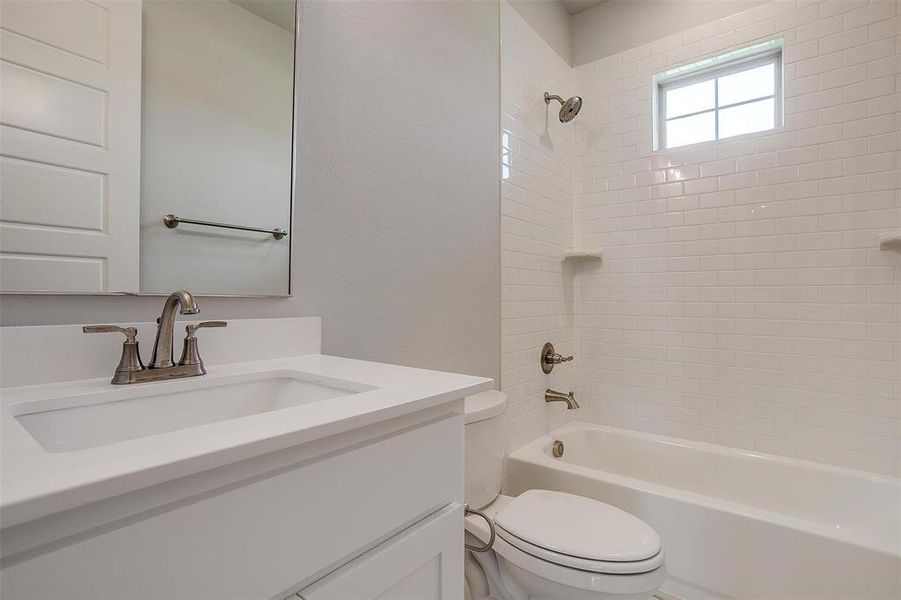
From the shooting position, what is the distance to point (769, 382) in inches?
79.4

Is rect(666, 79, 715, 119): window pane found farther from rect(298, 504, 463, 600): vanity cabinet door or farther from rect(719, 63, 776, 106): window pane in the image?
rect(298, 504, 463, 600): vanity cabinet door

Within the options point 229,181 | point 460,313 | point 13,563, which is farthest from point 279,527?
point 460,313

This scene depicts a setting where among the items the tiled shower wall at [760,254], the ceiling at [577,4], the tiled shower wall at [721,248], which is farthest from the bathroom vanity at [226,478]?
the ceiling at [577,4]

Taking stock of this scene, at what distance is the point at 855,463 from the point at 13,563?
8.32 ft

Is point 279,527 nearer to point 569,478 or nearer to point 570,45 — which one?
point 569,478

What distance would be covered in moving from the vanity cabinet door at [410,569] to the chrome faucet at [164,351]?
496 mm

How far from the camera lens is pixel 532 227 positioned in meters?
2.20

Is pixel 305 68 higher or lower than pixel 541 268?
higher

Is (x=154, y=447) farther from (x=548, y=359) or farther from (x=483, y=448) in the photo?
(x=548, y=359)

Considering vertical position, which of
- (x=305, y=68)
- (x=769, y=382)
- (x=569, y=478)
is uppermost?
(x=305, y=68)

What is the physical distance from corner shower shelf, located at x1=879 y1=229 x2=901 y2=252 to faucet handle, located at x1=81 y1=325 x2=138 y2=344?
2395 millimetres

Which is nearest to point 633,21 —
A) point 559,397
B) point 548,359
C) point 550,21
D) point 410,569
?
point 550,21

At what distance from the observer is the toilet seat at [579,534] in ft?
3.79

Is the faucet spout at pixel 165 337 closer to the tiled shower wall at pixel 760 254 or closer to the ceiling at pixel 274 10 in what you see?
the ceiling at pixel 274 10
